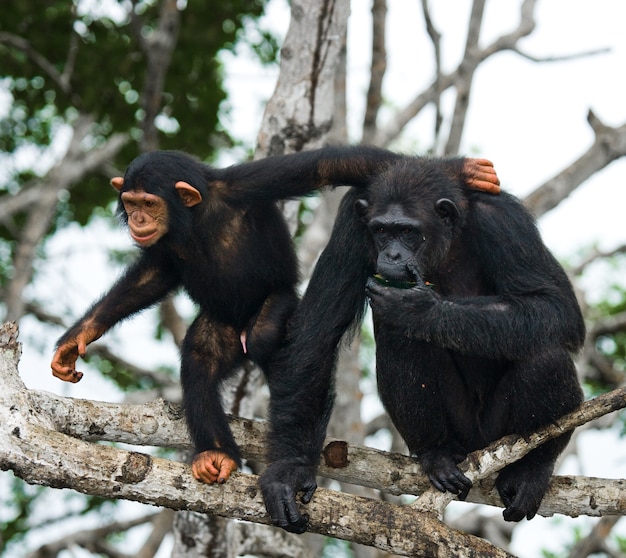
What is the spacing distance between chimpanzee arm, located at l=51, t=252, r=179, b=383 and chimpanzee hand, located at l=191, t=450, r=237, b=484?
4.43 ft

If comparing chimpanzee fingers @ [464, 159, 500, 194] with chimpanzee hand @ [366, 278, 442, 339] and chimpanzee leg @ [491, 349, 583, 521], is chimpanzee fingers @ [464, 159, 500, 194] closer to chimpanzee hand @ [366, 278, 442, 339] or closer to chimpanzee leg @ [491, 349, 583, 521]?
chimpanzee hand @ [366, 278, 442, 339]

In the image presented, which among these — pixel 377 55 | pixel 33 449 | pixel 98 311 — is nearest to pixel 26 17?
pixel 377 55

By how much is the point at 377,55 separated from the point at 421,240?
22.4 ft

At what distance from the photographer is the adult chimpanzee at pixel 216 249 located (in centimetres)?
668

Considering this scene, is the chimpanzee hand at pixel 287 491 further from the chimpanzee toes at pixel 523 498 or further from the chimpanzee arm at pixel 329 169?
the chimpanzee arm at pixel 329 169

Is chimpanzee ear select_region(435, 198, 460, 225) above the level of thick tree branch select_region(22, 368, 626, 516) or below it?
above

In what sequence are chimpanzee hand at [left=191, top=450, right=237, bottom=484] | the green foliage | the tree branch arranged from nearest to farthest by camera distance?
chimpanzee hand at [left=191, top=450, right=237, bottom=484] → the tree branch → the green foliage

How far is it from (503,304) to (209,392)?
2.10 m

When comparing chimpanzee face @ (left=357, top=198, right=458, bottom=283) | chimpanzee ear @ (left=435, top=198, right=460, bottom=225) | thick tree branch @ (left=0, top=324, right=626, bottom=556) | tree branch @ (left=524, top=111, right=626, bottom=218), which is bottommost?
thick tree branch @ (left=0, top=324, right=626, bottom=556)

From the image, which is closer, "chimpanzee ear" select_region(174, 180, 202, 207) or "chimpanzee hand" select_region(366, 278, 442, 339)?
"chimpanzee hand" select_region(366, 278, 442, 339)

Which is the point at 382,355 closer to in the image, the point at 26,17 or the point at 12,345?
the point at 12,345

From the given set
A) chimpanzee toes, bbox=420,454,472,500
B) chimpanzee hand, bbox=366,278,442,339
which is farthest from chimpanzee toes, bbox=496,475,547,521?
chimpanzee hand, bbox=366,278,442,339

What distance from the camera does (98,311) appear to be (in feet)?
23.0

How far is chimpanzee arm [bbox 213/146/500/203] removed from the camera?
6.61 metres
